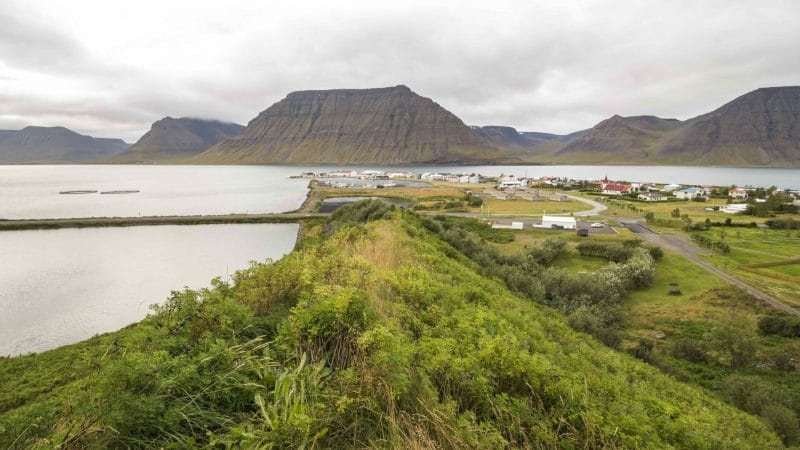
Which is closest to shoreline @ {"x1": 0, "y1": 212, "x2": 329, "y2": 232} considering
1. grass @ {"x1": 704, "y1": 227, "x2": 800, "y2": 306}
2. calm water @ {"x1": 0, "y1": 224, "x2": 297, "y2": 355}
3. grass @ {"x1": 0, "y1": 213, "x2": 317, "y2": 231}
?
grass @ {"x1": 0, "y1": 213, "x2": 317, "y2": 231}

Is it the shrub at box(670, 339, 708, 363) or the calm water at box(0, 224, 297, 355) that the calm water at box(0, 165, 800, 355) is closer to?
the calm water at box(0, 224, 297, 355)

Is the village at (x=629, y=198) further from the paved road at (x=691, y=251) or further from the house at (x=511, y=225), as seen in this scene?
→ the paved road at (x=691, y=251)

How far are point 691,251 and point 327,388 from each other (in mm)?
54713

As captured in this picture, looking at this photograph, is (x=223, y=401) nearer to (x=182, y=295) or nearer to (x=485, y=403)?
(x=182, y=295)

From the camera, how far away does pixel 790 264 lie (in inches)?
1577

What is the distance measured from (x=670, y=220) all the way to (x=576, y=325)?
187ft

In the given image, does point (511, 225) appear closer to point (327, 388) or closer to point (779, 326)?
point (779, 326)

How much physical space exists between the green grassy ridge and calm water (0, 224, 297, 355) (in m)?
22.5

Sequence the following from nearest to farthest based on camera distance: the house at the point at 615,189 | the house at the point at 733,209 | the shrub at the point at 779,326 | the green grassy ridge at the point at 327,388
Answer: the green grassy ridge at the point at 327,388 → the shrub at the point at 779,326 → the house at the point at 733,209 → the house at the point at 615,189

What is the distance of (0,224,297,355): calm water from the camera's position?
24188 millimetres

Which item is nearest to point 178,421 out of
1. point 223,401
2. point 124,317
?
point 223,401

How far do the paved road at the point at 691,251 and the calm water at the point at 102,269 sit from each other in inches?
1698

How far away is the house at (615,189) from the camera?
4077 inches

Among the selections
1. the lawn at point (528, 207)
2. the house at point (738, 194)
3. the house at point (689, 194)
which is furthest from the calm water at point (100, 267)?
the house at point (738, 194)
